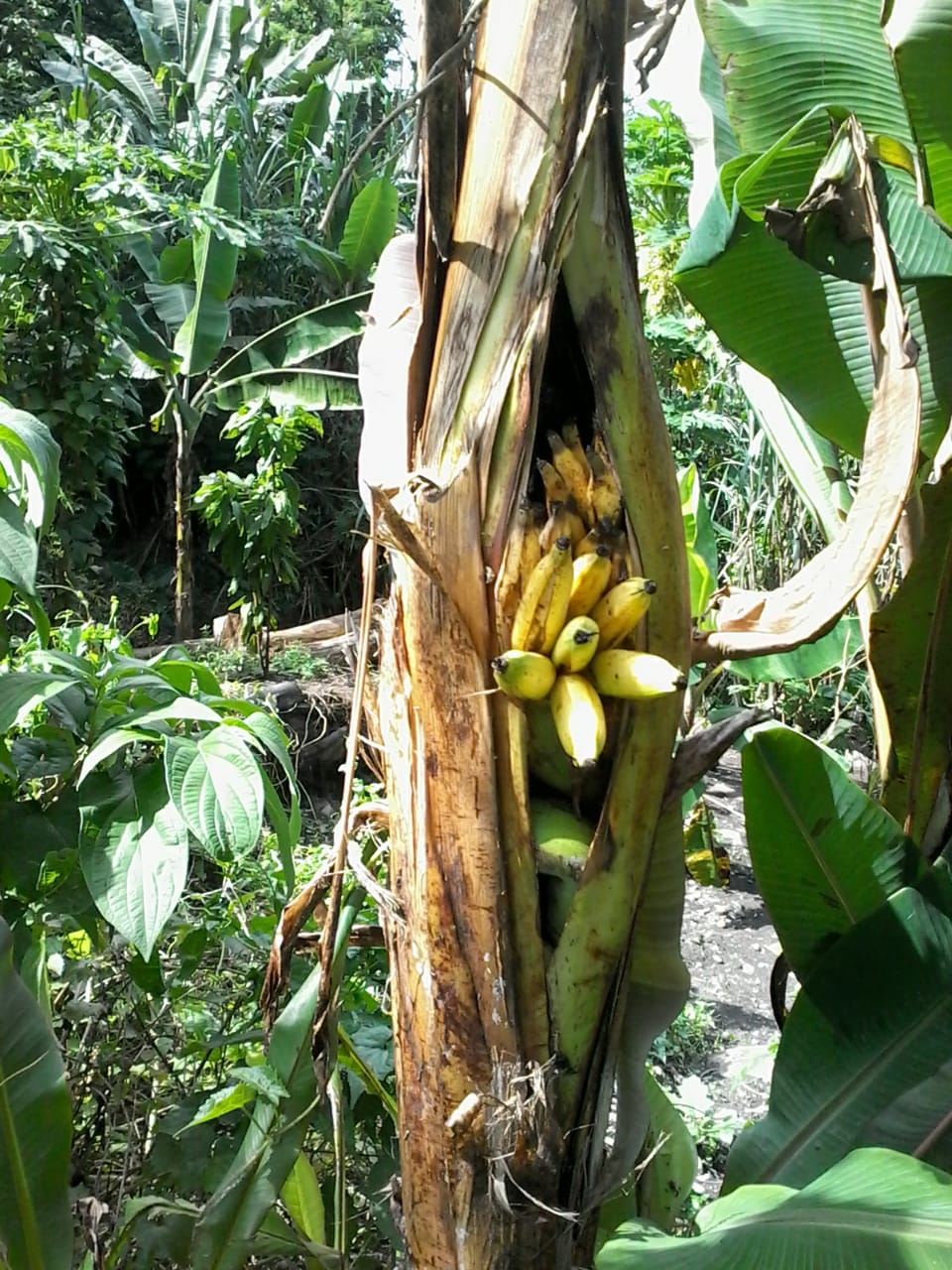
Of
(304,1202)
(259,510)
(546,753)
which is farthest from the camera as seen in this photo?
(259,510)

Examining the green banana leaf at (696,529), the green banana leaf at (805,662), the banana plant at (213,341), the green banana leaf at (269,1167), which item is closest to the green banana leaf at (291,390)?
the banana plant at (213,341)

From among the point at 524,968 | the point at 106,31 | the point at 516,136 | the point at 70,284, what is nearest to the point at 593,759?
the point at 524,968

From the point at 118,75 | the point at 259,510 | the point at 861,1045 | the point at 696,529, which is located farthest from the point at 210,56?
the point at 861,1045

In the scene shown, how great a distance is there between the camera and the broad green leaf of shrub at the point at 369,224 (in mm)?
4664

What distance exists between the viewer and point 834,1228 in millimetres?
750

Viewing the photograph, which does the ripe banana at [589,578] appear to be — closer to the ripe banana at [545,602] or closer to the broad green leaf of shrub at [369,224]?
the ripe banana at [545,602]

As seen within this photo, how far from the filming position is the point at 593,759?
2.39ft

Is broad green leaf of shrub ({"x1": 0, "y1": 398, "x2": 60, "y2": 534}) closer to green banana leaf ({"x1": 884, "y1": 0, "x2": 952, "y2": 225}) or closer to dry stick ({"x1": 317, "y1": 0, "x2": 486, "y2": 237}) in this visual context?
dry stick ({"x1": 317, "y1": 0, "x2": 486, "y2": 237})

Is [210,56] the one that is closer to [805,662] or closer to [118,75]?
[118,75]

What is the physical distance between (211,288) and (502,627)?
404 cm

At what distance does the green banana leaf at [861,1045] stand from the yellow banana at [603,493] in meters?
0.54

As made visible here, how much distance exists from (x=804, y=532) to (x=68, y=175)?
323 centimetres

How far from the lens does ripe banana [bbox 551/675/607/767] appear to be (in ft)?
2.42

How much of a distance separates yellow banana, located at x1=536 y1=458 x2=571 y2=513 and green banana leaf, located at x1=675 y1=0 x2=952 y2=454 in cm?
30
